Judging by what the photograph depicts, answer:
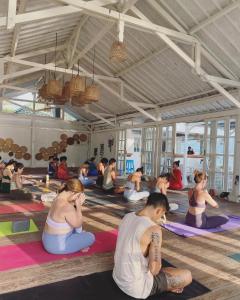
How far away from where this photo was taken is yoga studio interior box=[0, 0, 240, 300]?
2.45m

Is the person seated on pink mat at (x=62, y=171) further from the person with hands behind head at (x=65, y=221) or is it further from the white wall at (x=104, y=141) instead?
the person with hands behind head at (x=65, y=221)

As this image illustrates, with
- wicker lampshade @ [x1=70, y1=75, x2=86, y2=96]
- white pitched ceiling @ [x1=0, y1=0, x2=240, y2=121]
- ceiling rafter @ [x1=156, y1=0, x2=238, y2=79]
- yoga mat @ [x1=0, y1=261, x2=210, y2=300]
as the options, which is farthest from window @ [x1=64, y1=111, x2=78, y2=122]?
yoga mat @ [x1=0, y1=261, x2=210, y2=300]

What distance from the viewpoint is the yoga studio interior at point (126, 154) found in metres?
2.45

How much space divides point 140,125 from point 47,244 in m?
9.22

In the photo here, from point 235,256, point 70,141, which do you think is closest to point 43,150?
point 70,141

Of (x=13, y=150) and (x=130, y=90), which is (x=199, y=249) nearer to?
(x=130, y=90)

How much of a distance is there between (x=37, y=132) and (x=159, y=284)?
13801 millimetres

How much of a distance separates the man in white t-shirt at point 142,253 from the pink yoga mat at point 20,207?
355 cm

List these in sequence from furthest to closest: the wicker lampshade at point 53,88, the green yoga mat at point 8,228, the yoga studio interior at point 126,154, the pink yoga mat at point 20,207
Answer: the wicker lampshade at point 53,88 < the pink yoga mat at point 20,207 < the green yoga mat at point 8,228 < the yoga studio interior at point 126,154

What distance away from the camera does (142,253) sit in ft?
6.79

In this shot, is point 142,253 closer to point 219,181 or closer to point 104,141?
point 219,181

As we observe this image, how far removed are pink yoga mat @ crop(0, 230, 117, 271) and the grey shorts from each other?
3.96 ft

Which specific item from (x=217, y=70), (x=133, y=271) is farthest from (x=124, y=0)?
(x=133, y=271)

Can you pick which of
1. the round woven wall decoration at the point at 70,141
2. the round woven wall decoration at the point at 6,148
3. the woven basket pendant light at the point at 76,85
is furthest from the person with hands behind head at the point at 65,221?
the round woven wall decoration at the point at 70,141
